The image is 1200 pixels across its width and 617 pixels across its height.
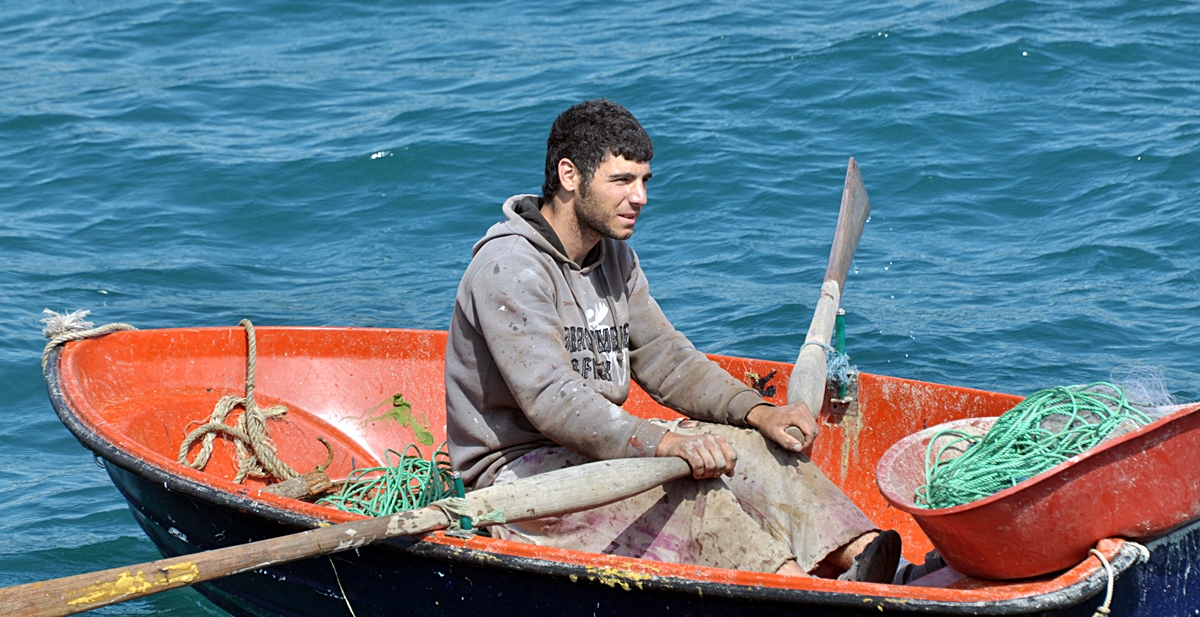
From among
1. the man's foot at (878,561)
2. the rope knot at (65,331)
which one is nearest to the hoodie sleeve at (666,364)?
the man's foot at (878,561)

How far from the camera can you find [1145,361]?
6.29m

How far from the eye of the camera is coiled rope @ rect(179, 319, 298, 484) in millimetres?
4926

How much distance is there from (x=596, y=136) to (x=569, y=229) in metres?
0.31

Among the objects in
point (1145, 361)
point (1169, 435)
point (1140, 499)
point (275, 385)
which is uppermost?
point (1169, 435)

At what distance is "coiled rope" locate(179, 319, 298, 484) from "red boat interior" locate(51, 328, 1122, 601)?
0.19 feet

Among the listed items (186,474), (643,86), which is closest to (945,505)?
(186,474)

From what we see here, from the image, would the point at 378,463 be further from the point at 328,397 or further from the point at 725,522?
the point at 725,522

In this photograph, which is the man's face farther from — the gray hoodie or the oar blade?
the oar blade

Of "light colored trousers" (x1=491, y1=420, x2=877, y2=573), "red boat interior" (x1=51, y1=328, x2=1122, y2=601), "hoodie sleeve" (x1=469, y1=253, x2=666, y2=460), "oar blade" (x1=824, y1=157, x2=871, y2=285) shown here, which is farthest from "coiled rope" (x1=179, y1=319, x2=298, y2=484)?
"oar blade" (x1=824, y1=157, x2=871, y2=285)

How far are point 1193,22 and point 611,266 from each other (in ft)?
30.7

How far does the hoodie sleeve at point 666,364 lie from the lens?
13.3ft

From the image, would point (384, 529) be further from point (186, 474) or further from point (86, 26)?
point (86, 26)

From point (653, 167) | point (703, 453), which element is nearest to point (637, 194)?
point (703, 453)

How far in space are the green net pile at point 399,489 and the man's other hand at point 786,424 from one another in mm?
978
